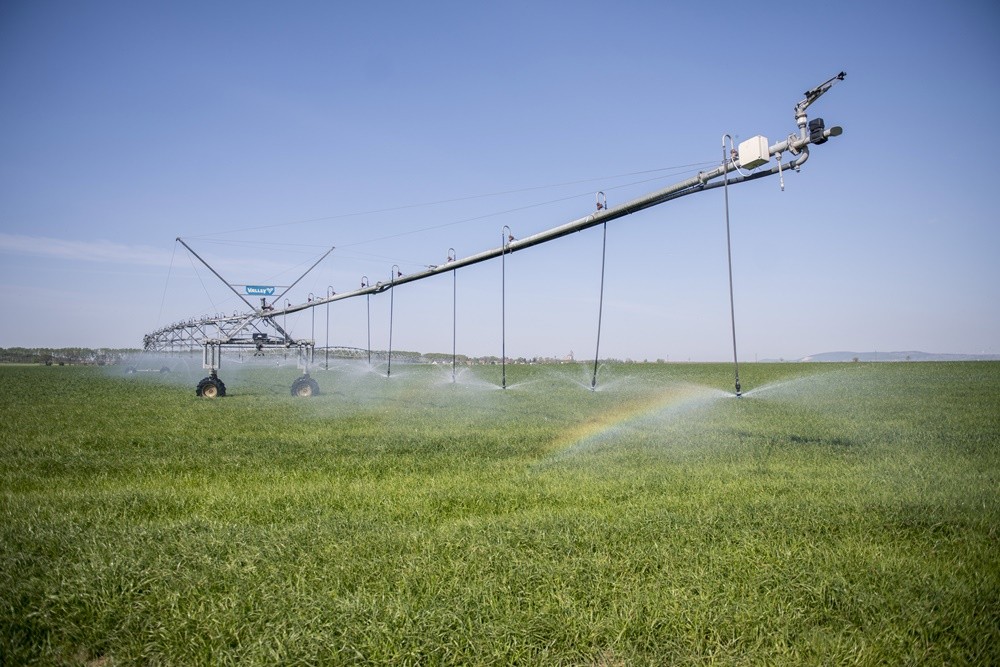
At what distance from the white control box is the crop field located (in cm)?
459

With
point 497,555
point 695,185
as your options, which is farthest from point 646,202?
point 497,555

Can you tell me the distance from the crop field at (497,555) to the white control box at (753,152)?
15.1ft

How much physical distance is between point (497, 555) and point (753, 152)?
7020 mm

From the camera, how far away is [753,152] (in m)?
8.50

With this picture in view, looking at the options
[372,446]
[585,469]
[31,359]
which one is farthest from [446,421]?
[31,359]

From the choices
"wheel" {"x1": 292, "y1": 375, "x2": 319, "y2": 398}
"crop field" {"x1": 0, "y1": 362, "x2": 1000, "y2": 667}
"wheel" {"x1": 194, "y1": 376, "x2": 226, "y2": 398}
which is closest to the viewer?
"crop field" {"x1": 0, "y1": 362, "x2": 1000, "y2": 667}

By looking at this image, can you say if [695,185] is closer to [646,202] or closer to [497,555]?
[646,202]

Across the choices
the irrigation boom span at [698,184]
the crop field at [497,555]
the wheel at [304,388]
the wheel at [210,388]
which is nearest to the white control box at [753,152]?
the irrigation boom span at [698,184]

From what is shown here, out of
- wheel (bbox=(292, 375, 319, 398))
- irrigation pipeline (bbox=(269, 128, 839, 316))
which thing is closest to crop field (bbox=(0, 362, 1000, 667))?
irrigation pipeline (bbox=(269, 128, 839, 316))

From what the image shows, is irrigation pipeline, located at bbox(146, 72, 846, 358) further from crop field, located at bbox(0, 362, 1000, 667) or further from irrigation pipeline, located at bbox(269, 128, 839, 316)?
crop field, located at bbox(0, 362, 1000, 667)

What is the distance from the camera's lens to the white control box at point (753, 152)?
27.6ft

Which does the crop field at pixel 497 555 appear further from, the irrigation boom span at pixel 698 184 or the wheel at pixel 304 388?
the wheel at pixel 304 388

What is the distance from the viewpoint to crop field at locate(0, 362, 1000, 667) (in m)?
3.48

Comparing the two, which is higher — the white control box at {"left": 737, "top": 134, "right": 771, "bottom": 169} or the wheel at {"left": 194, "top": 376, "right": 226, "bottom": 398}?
the white control box at {"left": 737, "top": 134, "right": 771, "bottom": 169}
